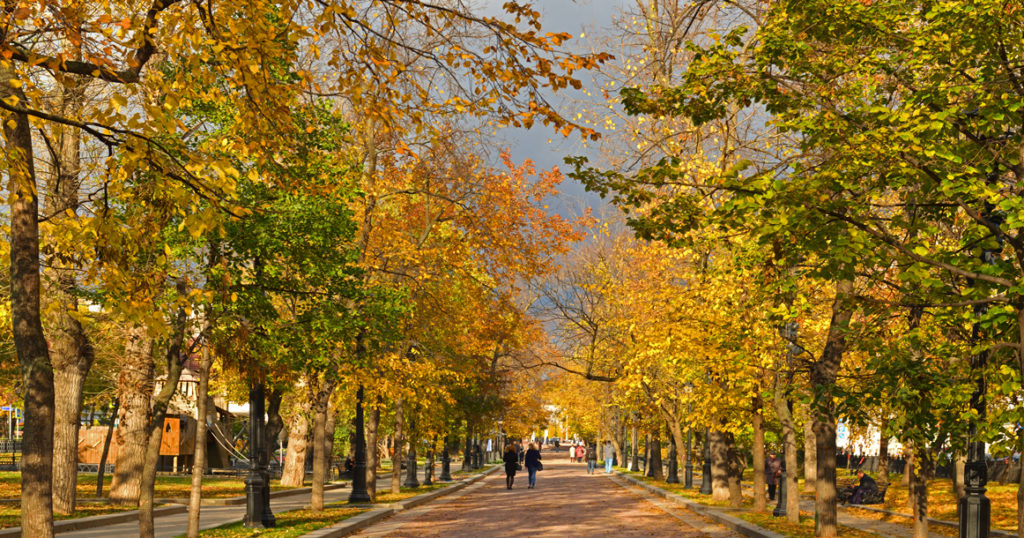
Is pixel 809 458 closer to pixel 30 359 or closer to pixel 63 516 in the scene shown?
pixel 63 516

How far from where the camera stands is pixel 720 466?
27.7m

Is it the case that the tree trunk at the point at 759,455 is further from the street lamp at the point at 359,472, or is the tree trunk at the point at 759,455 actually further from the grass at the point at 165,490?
the grass at the point at 165,490

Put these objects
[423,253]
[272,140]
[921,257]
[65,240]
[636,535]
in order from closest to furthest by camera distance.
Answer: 1. [65,240]
2. [921,257]
3. [272,140]
4. [636,535]
5. [423,253]

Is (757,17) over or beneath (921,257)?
over

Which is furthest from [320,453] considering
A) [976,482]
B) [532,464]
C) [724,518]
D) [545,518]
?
[532,464]

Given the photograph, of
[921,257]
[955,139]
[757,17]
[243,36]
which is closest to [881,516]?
[757,17]

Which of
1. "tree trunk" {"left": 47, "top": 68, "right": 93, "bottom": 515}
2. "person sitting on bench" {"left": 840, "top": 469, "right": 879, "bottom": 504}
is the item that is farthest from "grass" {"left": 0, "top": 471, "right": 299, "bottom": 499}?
"person sitting on bench" {"left": 840, "top": 469, "right": 879, "bottom": 504}

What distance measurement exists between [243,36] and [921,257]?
704 centimetres

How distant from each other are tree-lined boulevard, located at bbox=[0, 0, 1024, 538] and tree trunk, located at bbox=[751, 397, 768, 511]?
0.43 feet

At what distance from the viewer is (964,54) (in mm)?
10766

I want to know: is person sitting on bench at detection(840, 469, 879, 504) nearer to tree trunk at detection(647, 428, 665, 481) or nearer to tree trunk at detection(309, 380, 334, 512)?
tree trunk at detection(309, 380, 334, 512)

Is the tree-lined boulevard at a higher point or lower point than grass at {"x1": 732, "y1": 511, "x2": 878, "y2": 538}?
higher

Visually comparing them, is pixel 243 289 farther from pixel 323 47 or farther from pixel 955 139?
pixel 955 139

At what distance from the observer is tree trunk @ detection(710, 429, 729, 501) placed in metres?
27.3
